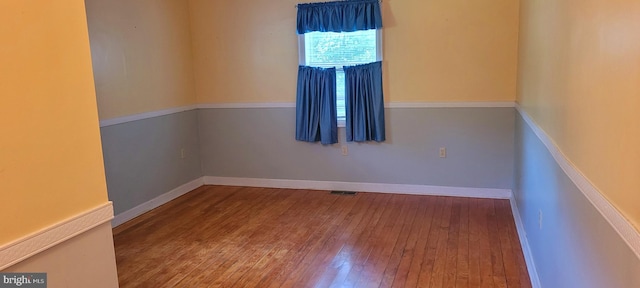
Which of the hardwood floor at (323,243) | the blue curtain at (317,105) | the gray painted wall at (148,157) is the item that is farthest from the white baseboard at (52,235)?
the blue curtain at (317,105)

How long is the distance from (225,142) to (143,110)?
1.13 meters

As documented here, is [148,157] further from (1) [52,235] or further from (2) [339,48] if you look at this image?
(1) [52,235]

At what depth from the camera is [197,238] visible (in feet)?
11.9

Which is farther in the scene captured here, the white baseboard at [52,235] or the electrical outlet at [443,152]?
the electrical outlet at [443,152]

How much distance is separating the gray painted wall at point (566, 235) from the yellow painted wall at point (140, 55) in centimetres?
342

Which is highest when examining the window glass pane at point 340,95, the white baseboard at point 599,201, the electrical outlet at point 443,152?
the window glass pane at point 340,95

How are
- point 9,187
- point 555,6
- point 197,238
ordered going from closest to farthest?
point 9,187, point 555,6, point 197,238

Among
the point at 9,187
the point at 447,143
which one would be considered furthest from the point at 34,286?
the point at 447,143

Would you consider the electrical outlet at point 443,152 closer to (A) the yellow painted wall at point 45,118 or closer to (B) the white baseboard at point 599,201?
Answer: (B) the white baseboard at point 599,201

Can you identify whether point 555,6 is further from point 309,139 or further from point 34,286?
point 309,139

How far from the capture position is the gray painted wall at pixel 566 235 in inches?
48.2

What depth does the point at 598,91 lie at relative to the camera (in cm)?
142

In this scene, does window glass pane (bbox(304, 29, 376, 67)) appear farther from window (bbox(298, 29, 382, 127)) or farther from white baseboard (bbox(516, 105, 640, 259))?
white baseboard (bbox(516, 105, 640, 259))

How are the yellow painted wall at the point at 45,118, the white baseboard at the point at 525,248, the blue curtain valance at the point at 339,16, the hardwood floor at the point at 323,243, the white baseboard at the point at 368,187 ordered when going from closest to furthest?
1. the yellow painted wall at the point at 45,118
2. the white baseboard at the point at 525,248
3. the hardwood floor at the point at 323,243
4. the blue curtain valance at the point at 339,16
5. the white baseboard at the point at 368,187
